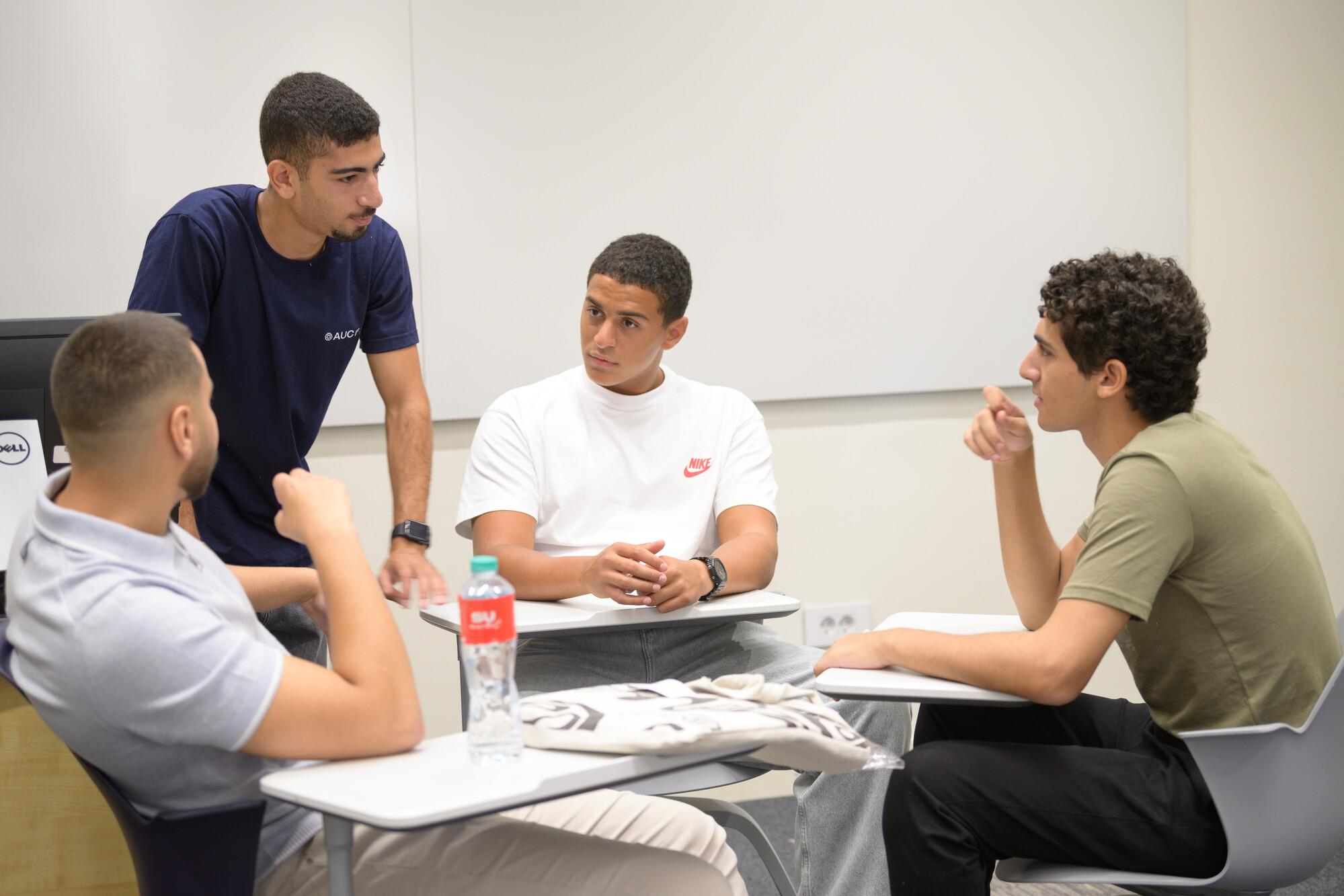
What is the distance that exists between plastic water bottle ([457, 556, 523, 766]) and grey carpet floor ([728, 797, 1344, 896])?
5.23 ft

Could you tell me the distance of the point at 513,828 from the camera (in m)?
1.41

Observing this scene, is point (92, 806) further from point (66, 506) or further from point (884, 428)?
point (884, 428)

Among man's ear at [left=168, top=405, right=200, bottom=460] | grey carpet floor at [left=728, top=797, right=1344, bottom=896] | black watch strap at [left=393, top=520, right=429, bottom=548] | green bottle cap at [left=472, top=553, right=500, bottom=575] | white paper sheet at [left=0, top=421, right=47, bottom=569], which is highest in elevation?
man's ear at [left=168, top=405, right=200, bottom=460]

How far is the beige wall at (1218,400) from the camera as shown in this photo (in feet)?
11.1

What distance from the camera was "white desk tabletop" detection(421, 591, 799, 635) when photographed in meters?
1.96

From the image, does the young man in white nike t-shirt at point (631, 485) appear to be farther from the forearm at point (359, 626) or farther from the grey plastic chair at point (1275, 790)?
the forearm at point (359, 626)

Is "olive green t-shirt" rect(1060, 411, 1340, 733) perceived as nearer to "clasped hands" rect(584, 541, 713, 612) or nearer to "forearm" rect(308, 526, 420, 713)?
"clasped hands" rect(584, 541, 713, 612)

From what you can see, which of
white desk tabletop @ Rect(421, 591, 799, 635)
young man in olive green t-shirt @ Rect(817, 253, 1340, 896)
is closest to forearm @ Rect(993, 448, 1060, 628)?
young man in olive green t-shirt @ Rect(817, 253, 1340, 896)

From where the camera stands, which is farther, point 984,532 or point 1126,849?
point 984,532

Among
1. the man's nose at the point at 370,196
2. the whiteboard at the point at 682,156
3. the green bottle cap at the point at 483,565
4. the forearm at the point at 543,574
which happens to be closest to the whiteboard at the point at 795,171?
the whiteboard at the point at 682,156

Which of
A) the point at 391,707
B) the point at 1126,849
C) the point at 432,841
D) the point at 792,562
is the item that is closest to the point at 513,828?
the point at 432,841

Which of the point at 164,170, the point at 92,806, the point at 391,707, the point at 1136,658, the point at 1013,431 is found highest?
the point at 164,170

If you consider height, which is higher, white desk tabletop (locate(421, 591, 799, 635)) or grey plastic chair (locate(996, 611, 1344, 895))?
white desk tabletop (locate(421, 591, 799, 635))

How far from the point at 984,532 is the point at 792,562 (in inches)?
23.5
